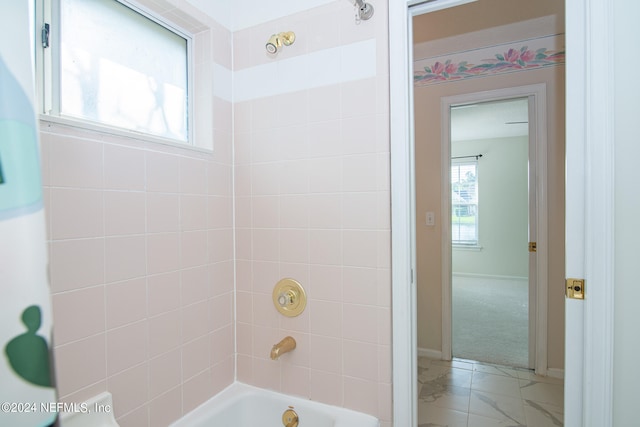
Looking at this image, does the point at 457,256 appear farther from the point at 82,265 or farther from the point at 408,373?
the point at 82,265

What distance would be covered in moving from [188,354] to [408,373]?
2.99 ft

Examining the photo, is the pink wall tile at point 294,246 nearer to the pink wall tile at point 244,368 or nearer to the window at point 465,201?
the pink wall tile at point 244,368

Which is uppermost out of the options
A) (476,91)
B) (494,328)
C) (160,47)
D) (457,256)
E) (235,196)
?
(476,91)

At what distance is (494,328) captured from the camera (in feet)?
11.2

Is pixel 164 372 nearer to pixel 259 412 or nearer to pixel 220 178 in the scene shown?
pixel 259 412

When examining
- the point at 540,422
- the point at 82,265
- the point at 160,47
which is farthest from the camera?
the point at 540,422

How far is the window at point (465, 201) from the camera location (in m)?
5.77

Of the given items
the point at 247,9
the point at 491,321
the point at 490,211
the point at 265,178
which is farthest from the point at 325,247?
the point at 490,211

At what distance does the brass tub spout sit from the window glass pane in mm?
1042

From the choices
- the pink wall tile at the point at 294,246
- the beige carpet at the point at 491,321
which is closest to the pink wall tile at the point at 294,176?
the pink wall tile at the point at 294,246

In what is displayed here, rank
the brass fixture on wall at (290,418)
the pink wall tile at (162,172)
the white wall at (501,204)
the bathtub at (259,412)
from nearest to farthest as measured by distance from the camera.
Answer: the pink wall tile at (162,172) → the bathtub at (259,412) → the brass fixture on wall at (290,418) → the white wall at (501,204)

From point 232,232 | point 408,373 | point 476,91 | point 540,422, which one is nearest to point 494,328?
point 540,422

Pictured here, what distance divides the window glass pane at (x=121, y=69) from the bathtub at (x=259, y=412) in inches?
47.5

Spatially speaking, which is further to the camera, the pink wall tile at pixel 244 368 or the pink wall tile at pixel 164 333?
the pink wall tile at pixel 244 368
